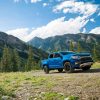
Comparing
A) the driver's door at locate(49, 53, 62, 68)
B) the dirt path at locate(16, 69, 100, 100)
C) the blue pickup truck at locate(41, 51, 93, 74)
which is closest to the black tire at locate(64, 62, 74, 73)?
the blue pickup truck at locate(41, 51, 93, 74)

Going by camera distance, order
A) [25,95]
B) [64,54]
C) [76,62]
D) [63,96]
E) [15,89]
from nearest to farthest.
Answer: [63,96], [25,95], [15,89], [76,62], [64,54]

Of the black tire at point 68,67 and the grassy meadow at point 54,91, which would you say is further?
the black tire at point 68,67

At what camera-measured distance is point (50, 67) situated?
32.3 m

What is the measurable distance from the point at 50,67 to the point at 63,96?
1703cm

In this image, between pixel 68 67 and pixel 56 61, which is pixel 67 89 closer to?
pixel 68 67

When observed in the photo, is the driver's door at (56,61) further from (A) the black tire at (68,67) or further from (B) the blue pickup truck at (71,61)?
(A) the black tire at (68,67)

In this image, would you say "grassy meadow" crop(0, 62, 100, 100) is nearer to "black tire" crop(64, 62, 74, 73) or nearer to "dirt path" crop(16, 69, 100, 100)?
"dirt path" crop(16, 69, 100, 100)

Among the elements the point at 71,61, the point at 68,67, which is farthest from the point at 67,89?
the point at 68,67

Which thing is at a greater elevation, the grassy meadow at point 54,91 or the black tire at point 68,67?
the black tire at point 68,67

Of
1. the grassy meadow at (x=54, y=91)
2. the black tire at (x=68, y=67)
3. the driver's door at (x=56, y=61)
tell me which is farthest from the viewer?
the driver's door at (x=56, y=61)

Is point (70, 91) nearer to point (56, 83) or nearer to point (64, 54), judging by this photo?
point (56, 83)

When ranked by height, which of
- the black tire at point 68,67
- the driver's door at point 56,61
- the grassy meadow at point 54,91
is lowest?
the grassy meadow at point 54,91

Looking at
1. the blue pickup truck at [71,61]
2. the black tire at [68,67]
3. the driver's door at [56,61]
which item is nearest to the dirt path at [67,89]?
the black tire at [68,67]

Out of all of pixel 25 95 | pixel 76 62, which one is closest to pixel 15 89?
pixel 25 95
